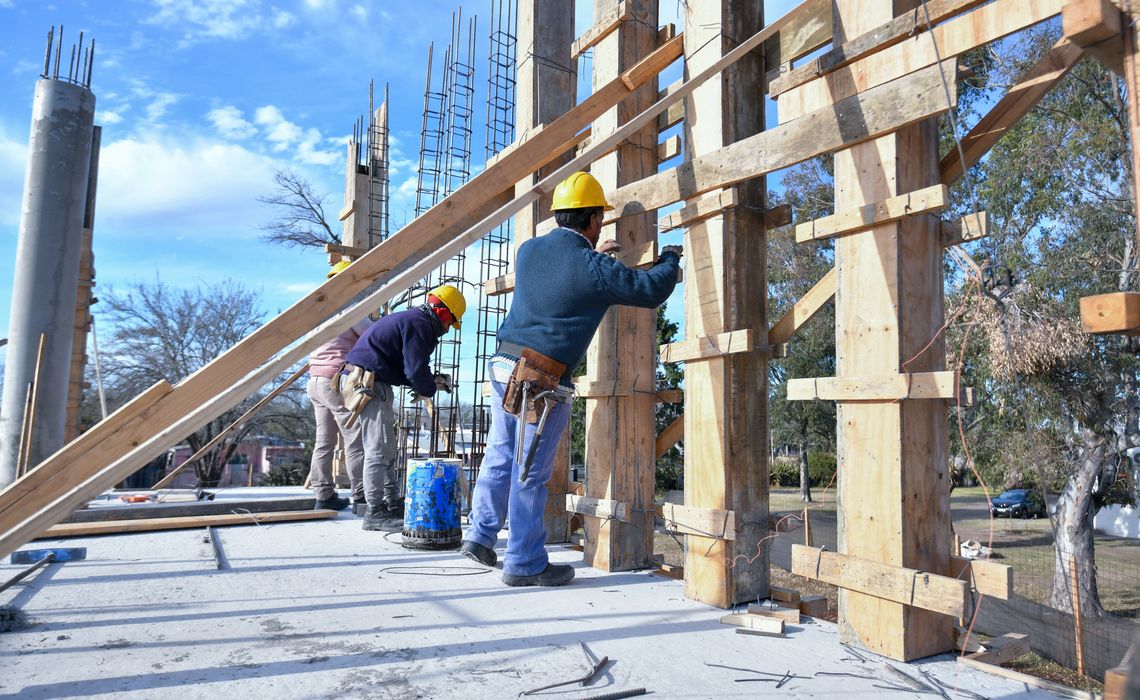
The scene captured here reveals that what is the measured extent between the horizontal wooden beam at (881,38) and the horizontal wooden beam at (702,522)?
2.00 m

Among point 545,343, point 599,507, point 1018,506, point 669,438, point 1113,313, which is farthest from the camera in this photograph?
point 1018,506

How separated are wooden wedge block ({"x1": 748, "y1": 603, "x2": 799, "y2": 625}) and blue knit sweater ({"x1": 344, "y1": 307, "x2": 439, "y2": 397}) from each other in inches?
107

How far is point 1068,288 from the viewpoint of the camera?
1440 centimetres

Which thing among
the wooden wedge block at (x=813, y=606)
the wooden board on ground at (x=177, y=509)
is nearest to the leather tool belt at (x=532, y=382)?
the wooden wedge block at (x=813, y=606)

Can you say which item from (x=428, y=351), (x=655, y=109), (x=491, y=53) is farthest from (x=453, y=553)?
(x=491, y=53)

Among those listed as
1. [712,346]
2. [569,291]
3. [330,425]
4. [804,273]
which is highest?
[804,273]

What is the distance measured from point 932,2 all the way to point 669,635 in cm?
276

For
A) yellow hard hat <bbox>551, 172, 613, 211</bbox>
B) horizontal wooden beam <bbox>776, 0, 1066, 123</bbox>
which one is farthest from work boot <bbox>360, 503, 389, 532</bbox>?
horizontal wooden beam <bbox>776, 0, 1066, 123</bbox>

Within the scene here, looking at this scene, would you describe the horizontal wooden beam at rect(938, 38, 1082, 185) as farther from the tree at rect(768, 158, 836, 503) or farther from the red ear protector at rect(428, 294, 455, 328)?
the tree at rect(768, 158, 836, 503)

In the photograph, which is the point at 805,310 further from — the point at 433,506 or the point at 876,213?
the point at 433,506

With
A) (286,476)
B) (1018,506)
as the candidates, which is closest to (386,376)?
(286,476)

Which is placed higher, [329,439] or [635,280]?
[635,280]

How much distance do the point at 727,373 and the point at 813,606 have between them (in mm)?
1188

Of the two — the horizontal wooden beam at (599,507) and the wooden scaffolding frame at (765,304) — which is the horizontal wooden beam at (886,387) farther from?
the horizontal wooden beam at (599,507)
